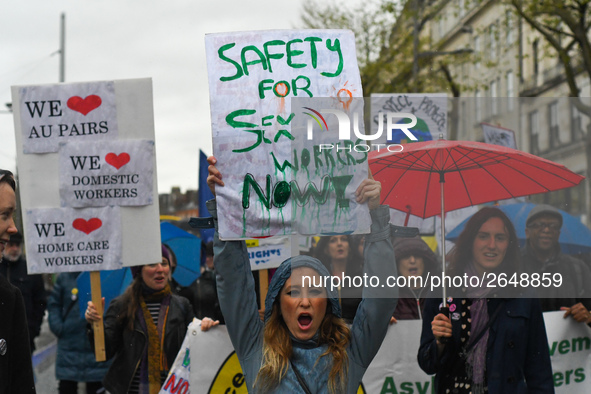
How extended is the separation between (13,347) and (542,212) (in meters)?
2.80

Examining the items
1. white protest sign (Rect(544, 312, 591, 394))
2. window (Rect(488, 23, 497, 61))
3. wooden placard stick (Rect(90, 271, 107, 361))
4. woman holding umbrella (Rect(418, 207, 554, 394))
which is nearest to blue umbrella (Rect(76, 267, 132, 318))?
wooden placard stick (Rect(90, 271, 107, 361))

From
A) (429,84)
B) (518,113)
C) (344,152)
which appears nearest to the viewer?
(344,152)

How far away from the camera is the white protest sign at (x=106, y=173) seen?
17.1ft

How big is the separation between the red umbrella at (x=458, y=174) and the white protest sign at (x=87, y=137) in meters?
1.55

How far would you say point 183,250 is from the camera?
330 inches

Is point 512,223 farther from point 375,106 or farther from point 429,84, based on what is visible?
point 429,84

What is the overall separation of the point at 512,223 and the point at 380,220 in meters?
1.19

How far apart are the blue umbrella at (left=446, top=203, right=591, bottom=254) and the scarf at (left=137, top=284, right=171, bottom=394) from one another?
6.54 feet

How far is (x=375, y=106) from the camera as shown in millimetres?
5398

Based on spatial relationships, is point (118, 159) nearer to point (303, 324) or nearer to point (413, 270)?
point (413, 270)

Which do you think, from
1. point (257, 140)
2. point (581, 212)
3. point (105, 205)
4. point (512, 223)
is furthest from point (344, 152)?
point (105, 205)

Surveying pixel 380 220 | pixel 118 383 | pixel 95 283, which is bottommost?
pixel 118 383

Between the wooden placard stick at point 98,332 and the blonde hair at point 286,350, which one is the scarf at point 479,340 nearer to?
the blonde hair at point 286,350

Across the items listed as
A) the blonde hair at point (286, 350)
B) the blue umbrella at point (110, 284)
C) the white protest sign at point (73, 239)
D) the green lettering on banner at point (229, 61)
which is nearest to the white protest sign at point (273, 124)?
the green lettering on banner at point (229, 61)
